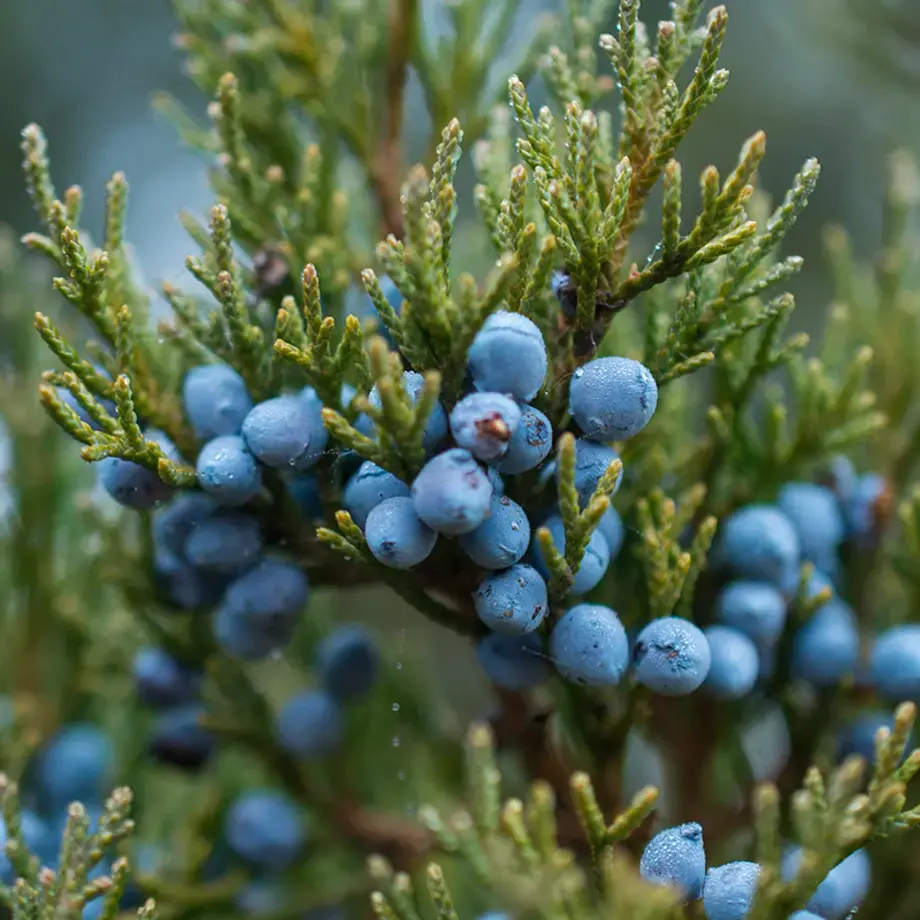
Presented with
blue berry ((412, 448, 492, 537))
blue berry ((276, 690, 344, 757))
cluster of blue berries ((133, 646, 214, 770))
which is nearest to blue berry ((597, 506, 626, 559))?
blue berry ((412, 448, 492, 537))

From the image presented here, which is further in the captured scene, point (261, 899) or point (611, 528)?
point (261, 899)

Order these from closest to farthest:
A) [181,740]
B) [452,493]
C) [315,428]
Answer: [452,493]
[315,428]
[181,740]

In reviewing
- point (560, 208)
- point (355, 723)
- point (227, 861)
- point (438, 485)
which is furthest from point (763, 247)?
point (227, 861)

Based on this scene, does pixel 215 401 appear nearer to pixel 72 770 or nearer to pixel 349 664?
pixel 349 664

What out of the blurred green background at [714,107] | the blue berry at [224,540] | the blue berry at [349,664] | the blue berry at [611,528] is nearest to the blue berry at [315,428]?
the blue berry at [224,540]

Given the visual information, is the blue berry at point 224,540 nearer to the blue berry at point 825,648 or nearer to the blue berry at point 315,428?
the blue berry at point 315,428

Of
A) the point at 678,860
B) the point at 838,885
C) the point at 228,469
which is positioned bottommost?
the point at 838,885


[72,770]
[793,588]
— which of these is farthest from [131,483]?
[793,588]
